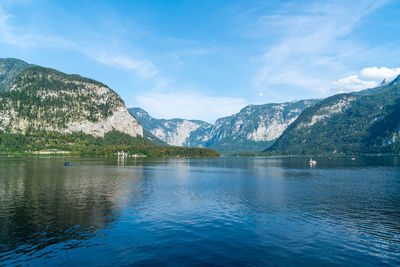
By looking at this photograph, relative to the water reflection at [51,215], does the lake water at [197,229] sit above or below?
below

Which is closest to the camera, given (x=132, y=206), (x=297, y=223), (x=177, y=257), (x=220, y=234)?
(x=177, y=257)

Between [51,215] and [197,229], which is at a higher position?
[51,215]

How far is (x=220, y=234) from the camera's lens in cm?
3781

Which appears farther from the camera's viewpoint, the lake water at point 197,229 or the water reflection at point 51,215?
the water reflection at point 51,215

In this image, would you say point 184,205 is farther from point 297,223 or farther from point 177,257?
point 177,257

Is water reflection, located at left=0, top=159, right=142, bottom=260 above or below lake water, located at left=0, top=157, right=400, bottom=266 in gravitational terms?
above

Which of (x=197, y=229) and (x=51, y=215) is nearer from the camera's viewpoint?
(x=197, y=229)

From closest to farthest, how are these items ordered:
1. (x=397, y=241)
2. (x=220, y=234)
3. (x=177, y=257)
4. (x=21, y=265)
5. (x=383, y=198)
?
1. (x=21, y=265)
2. (x=177, y=257)
3. (x=397, y=241)
4. (x=220, y=234)
5. (x=383, y=198)

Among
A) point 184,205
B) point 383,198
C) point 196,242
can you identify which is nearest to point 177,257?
point 196,242

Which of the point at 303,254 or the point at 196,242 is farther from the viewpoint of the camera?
the point at 196,242

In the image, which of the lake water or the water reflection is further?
the water reflection

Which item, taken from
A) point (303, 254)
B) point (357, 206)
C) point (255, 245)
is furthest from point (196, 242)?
point (357, 206)

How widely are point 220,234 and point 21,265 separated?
23597mm

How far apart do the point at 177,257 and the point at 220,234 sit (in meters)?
9.78
